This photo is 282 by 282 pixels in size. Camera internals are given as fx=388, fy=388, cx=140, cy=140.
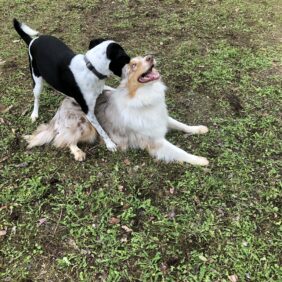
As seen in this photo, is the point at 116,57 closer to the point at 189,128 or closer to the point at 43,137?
the point at 189,128

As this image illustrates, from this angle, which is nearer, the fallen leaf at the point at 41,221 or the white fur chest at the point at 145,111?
the fallen leaf at the point at 41,221

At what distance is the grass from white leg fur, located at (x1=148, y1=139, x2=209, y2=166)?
0.25 ft

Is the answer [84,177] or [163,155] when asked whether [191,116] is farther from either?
[84,177]

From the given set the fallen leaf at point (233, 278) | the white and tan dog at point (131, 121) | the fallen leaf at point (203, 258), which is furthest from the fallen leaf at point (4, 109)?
the fallen leaf at point (233, 278)

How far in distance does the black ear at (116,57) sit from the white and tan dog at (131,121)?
0.06m

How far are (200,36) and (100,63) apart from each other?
284cm

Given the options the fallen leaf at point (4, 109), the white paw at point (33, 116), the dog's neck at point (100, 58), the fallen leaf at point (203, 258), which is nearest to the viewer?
the fallen leaf at point (203, 258)

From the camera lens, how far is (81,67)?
3.82m

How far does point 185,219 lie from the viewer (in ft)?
11.3

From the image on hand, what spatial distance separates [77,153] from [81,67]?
0.91 m

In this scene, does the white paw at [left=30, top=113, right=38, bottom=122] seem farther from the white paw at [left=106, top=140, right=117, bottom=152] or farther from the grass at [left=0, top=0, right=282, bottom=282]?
the white paw at [left=106, top=140, right=117, bottom=152]

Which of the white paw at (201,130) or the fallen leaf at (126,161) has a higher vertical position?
the white paw at (201,130)

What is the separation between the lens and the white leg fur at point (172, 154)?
154 inches

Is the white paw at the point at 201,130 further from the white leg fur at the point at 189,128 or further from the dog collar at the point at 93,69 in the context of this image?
the dog collar at the point at 93,69
